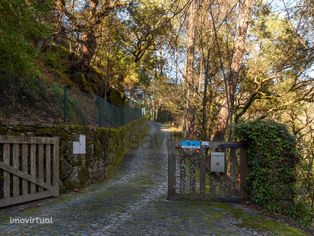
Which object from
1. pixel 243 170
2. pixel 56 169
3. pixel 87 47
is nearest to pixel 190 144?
pixel 243 170

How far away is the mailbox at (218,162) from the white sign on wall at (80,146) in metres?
3.69

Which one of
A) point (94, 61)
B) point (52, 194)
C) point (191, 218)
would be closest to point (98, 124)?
point (52, 194)

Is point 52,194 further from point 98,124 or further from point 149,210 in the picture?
point 98,124

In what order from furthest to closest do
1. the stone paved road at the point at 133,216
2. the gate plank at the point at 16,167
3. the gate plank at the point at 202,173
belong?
1. the gate plank at the point at 202,173
2. the gate plank at the point at 16,167
3. the stone paved road at the point at 133,216

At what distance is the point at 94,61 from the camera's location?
21641 mm

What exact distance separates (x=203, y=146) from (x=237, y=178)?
3.54 ft

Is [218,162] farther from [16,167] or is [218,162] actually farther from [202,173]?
[16,167]

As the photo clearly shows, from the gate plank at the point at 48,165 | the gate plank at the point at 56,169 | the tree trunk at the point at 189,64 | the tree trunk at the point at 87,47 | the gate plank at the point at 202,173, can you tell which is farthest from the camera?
the tree trunk at the point at 87,47

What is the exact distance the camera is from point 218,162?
7.66 meters

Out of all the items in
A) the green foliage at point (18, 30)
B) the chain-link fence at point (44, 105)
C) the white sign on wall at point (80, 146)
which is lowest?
the white sign on wall at point (80, 146)

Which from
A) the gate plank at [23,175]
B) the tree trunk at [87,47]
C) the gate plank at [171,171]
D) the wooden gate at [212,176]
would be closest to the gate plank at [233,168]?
the wooden gate at [212,176]

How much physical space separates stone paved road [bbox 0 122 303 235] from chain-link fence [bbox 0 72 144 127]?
2217mm

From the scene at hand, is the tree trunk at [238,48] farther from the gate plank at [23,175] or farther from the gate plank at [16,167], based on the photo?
the gate plank at [16,167]

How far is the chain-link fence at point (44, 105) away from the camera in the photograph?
8.69 meters
